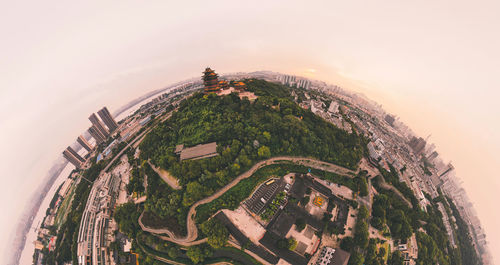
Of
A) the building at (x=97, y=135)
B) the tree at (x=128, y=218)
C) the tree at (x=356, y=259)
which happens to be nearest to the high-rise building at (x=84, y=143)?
the building at (x=97, y=135)

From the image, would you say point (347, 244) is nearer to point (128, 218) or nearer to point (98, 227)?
point (128, 218)

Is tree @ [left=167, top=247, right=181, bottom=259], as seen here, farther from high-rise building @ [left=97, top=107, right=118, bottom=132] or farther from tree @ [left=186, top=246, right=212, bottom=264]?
high-rise building @ [left=97, top=107, right=118, bottom=132]

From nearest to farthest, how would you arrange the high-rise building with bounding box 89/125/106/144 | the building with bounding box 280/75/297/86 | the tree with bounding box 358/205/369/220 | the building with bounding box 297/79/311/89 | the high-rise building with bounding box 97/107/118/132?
1. the tree with bounding box 358/205/369/220
2. the high-rise building with bounding box 89/125/106/144
3. the high-rise building with bounding box 97/107/118/132
4. the building with bounding box 297/79/311/89
5. the building with bounding box 280/75/297/86

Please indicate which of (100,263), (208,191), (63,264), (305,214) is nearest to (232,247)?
(208,191)

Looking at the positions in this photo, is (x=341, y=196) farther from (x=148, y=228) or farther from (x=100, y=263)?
(x=100, y=263)

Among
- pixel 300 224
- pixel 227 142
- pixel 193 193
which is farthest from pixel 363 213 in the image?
pixel 193 193

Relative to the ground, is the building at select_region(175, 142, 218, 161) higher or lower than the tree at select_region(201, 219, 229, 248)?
higher

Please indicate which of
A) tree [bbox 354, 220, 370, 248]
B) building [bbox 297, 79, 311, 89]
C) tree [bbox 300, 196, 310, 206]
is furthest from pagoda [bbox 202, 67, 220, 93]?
building [bbox 297, 79, 311, 89]
